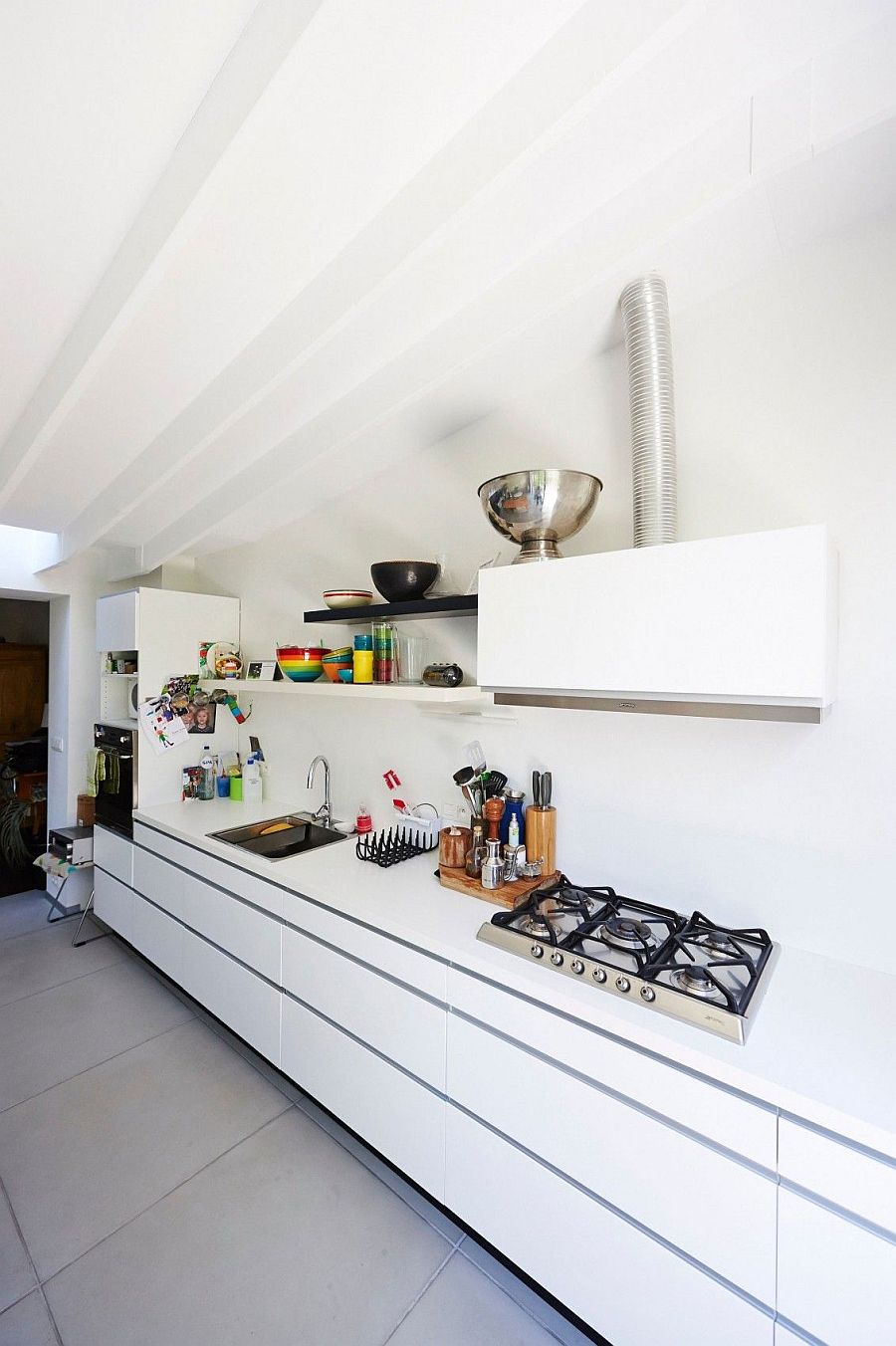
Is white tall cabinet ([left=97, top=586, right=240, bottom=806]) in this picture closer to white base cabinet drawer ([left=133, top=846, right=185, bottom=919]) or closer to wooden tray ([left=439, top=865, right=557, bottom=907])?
white base cabinet drawer ([left=133, top=846, right=185, bottom=919])

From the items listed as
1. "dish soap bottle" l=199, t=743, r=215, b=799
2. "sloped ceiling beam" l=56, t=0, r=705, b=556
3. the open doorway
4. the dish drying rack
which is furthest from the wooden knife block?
the open doorway

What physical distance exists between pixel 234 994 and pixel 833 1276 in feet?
6.79

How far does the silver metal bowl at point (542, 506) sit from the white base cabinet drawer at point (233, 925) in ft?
5.40

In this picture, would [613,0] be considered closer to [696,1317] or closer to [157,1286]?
[696,1317]

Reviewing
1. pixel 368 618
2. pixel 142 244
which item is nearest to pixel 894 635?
pixel 368 618

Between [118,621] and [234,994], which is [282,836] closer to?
[234,994]

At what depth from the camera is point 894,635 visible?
1.36 metres

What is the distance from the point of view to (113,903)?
Result: 10.5 feet

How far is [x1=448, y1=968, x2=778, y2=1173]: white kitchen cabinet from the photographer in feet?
3.55

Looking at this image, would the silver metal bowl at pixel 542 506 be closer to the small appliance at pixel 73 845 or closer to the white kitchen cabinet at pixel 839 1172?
the white kitchen cabinet at pixel 839 1172

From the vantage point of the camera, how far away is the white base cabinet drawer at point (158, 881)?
2.67 metres

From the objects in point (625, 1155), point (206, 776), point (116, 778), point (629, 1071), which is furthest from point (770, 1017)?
point (116, 778)

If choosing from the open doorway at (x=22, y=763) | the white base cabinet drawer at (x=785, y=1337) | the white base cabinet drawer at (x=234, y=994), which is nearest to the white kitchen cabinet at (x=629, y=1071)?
the white base cabinet drawer at (x=785, y=1337)

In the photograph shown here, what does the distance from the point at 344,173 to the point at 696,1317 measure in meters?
2.47
